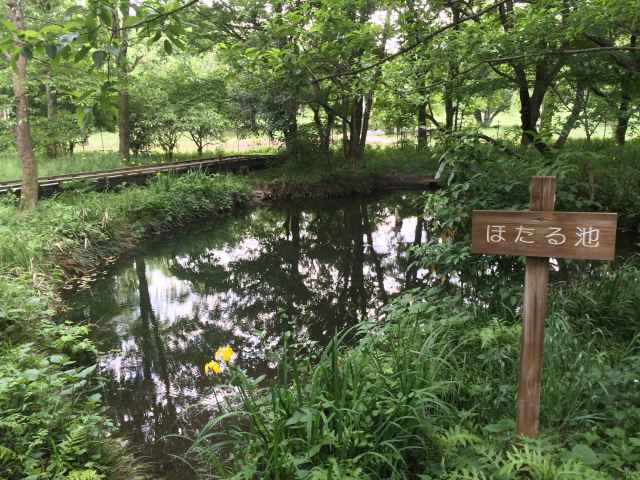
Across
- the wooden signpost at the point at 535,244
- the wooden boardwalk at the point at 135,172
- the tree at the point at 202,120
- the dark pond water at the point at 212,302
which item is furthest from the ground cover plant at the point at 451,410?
the tree at the point at 202,120

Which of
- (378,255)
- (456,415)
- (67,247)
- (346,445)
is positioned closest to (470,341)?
(456,415)

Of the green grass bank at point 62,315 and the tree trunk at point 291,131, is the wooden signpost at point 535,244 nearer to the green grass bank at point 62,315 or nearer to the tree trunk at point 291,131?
the green grass bank at point 62,315

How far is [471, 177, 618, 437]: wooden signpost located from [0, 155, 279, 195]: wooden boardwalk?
9.17 m

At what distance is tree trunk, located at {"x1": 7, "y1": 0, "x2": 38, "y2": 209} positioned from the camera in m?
6.65

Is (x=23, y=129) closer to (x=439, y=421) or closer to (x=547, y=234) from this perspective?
(x=439, y=421)

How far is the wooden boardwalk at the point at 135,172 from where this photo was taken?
31.3 feet

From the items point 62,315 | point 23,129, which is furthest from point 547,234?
point 23,129

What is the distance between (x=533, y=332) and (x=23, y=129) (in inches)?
326

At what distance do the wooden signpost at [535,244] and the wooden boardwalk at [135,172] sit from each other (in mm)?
9173

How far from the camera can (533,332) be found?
2.23 meters

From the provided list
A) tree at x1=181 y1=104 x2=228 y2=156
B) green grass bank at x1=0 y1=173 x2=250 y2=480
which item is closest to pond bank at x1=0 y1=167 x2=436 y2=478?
green grass bank at x1=0 y1=173 x2=250 y2=480

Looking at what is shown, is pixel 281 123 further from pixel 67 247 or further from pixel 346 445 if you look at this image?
pixel 346 445

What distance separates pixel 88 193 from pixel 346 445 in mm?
9156

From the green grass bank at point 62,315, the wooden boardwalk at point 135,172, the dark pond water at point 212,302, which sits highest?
the wooden boardwalk at point 135,172
